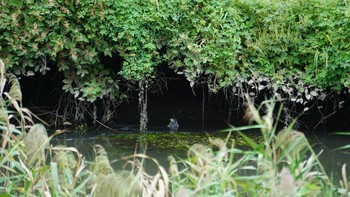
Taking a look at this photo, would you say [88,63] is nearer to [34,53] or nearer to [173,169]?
[34,53]

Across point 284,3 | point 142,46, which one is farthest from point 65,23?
point 284,3

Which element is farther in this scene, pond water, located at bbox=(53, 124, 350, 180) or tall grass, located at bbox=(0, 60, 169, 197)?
pond water, located at bbox=(53, 124, 350, 180)

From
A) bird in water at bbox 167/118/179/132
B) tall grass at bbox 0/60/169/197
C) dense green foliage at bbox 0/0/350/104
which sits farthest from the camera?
bird in water at bbox 167/118/179/132

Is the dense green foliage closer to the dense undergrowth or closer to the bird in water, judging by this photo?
the bird in water

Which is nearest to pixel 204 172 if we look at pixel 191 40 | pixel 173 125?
pixel 191 40

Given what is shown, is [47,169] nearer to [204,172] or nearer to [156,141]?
[204,172]

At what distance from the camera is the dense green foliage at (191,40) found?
6.29 metres

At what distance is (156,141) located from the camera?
6.47m

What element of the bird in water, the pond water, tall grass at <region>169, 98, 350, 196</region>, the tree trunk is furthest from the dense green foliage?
tall grass at <region>169, 98, 350, 196</region>

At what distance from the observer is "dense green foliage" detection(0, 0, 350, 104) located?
629cm

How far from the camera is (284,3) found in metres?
6.71

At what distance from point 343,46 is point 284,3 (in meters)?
0.94

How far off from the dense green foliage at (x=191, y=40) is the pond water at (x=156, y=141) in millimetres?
536

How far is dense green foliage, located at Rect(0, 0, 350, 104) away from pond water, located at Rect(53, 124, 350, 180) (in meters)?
0.54
